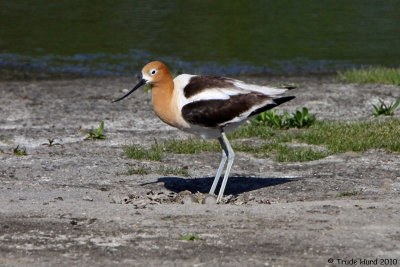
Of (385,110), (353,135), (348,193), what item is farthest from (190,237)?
(385,110)

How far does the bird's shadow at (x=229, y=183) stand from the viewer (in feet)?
25.6

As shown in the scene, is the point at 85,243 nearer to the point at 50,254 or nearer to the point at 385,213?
the point at 50,254

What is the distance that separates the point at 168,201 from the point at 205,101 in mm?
985

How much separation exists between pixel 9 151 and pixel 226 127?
3186 mm

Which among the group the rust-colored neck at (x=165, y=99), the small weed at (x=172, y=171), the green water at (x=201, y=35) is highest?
the rust-colored neck at (x=165, y=99)

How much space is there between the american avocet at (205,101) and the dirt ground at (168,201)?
696mm

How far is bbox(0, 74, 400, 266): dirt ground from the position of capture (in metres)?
5.08

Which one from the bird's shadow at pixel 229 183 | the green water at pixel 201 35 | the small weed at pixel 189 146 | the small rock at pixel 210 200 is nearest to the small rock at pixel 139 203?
the small rock at pixel 210 200

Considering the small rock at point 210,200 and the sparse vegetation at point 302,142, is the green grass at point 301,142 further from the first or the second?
the small rock at point 210,200

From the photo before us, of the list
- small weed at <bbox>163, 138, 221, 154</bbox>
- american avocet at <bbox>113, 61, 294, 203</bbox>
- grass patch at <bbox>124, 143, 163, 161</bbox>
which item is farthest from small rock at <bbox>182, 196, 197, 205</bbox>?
small weed at <bbox>163, 138, 221, 154</bbox>

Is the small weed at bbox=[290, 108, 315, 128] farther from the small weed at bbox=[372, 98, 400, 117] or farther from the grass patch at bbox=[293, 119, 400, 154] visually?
the small weed at bbox=[372, 98, 400, 117]

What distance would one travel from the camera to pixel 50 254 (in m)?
5.04

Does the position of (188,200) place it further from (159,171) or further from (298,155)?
(298,155)

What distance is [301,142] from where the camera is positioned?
9453 millimetres
